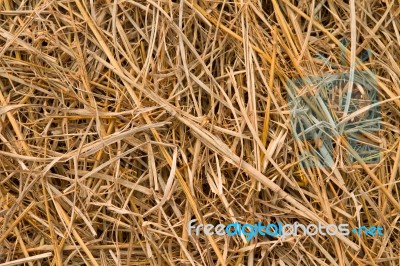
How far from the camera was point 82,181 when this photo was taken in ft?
3.61

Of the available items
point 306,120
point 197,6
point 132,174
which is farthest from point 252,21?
point 132,174

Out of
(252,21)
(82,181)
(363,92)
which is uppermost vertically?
(252,21)

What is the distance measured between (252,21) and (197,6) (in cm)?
12

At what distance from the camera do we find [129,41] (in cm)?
117

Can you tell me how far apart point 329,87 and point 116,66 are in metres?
0.43

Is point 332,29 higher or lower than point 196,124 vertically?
higher

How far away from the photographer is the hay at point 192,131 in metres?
1.08

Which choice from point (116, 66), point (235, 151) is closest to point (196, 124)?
point (235, 151)

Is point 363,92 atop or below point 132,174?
atop

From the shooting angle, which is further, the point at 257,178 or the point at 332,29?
the point at 332,29

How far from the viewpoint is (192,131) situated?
3.60 ft

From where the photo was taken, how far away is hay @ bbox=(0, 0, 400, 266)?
108 cm

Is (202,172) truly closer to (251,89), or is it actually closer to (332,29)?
(251,89)

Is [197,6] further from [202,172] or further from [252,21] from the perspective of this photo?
[202,172]
